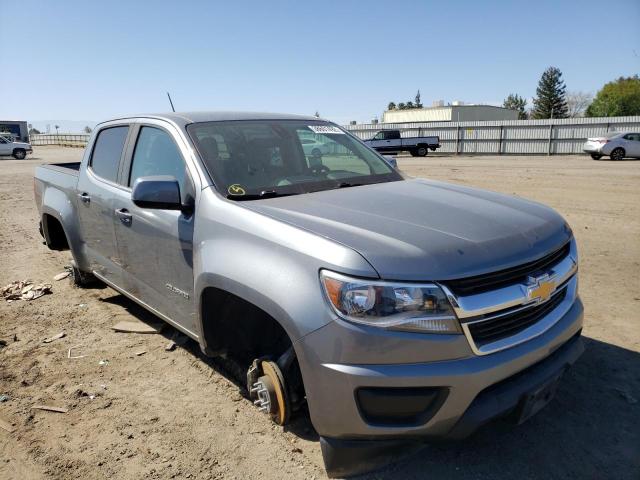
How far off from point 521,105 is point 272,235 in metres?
125

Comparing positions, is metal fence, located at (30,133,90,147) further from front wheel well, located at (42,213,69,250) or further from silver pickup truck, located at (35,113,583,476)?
silver pickup truck, located at (35,113,583,476)

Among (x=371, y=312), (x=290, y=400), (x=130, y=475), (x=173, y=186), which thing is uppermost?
(x=173, y=186)

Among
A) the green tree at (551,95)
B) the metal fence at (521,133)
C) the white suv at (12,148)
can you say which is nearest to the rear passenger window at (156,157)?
the metal fence at (521,133)

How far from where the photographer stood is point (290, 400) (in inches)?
103

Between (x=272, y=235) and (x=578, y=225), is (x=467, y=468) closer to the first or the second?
(x=272, y=235)

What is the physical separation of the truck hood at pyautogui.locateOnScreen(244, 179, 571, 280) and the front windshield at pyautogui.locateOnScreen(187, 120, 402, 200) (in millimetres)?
214

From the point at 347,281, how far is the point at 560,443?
5.42 ft

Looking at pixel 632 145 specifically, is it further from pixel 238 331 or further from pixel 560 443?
pixel 238 331

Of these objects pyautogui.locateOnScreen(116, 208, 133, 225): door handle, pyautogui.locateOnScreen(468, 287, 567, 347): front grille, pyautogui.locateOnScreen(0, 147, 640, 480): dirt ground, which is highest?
pyautogui.locateOnScreen(116, 208, 133, 225): door handle

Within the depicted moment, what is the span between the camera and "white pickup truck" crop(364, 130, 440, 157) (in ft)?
104

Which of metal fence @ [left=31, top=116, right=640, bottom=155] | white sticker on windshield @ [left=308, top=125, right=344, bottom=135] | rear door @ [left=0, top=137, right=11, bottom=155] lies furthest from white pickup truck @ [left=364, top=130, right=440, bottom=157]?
white sticker on windshield @ [left=308, top=125, right=344, bottom=135]

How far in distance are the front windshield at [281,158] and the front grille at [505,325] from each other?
1434mm

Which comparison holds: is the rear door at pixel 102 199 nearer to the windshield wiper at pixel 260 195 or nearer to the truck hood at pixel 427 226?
the windshield wiper at pixel 260 195

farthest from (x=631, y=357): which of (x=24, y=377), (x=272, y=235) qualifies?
(x=24, y=377)
